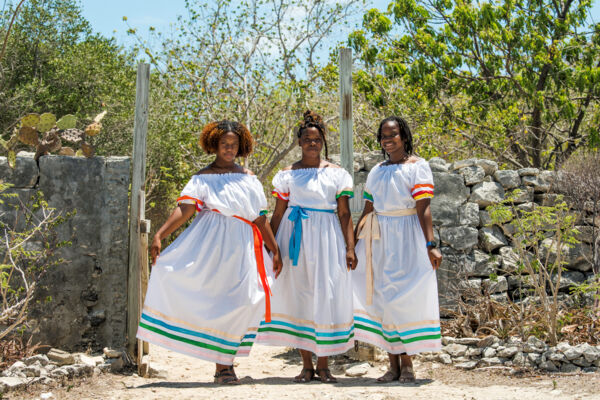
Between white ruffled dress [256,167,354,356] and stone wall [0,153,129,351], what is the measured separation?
1.37 metres

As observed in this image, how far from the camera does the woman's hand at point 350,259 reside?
14.4 ft

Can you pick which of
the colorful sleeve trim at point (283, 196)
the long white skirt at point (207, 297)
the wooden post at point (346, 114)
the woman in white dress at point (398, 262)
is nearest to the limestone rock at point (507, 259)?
the wooden post at point (346, 114)

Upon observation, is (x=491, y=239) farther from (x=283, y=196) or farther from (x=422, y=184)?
(x=283, y=196)

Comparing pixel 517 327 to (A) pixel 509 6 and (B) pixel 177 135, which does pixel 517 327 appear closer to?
(A) pixel 509 6

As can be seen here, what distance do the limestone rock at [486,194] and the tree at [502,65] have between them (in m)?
3.42

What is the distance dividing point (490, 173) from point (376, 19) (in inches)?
180

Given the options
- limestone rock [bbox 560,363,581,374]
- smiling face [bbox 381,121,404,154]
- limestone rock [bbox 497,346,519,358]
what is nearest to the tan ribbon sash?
smiling face [bbox 381,121,404,154]

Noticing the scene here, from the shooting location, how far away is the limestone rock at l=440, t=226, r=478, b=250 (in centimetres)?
627

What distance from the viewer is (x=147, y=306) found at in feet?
14.1

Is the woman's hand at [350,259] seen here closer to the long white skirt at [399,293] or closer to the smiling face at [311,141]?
the long white skirt at [399,293]

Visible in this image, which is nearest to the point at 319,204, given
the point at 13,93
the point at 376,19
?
the point at 376,19

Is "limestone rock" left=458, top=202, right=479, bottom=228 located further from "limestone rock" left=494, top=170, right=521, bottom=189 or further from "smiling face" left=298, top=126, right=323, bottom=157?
"smiling face" left=298, top=126, right=323, bottom=157

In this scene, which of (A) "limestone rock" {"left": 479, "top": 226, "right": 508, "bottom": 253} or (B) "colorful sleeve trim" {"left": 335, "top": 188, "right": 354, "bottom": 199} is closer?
(B) "colorful sleeve trim" {"left": 335, "top": 188, "right": 354, "bottom": 199}

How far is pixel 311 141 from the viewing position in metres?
4.50
